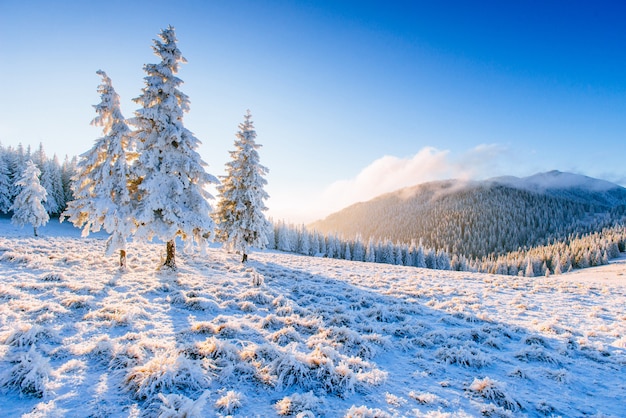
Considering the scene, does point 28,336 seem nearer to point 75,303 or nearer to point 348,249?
point 75,303

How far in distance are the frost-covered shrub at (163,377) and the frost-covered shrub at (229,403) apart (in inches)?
24.7

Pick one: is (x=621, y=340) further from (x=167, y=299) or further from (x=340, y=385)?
(x=167, y=299)

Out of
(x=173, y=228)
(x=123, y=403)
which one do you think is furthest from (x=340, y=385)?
(x=173, y=228)

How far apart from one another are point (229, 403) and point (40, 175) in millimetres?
75602

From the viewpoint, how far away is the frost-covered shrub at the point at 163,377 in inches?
178

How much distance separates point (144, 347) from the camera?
596 cm

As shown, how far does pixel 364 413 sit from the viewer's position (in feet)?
13.8

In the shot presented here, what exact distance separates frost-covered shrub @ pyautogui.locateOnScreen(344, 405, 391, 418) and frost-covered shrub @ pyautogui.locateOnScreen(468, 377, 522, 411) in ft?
7.33

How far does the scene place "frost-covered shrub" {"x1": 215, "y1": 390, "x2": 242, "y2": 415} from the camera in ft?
13.9

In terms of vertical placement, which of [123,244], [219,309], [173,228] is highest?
[173,228]

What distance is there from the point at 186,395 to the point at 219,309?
17.6 feet

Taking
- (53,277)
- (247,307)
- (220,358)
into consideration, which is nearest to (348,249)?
(247,307)

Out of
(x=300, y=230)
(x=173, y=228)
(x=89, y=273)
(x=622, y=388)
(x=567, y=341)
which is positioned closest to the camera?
(x=622, y=388)

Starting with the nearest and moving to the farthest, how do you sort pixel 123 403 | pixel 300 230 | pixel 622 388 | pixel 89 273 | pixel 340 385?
pixel 123 403, pixel 340 385, pixel 622 388, pixel 89 273, pixel 300 230
